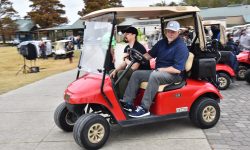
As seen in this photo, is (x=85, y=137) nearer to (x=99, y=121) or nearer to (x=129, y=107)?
(x=99, y=121)

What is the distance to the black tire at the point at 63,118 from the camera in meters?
5.69

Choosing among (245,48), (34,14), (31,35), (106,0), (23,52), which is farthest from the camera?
(31,35)

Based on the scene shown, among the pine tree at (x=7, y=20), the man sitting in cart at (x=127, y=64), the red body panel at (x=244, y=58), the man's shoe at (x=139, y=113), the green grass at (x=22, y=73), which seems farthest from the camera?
the pine tree at (x=7, y=20)

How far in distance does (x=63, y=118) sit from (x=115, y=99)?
112cm

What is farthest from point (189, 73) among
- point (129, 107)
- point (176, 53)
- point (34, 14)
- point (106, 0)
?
point (34, 14)

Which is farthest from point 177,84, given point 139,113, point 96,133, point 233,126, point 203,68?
point 96,133

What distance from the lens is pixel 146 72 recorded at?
543cm

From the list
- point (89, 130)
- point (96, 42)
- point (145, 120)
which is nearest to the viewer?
point (89, 130)

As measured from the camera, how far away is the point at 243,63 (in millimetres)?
10523

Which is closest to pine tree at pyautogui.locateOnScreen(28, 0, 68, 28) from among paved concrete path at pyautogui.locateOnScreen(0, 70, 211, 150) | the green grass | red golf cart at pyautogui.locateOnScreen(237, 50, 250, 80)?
the green grass

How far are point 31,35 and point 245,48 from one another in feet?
211

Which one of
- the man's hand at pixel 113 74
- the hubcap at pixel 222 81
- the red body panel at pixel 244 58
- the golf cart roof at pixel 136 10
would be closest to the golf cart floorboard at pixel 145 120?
the man's hand at pixel 113 74

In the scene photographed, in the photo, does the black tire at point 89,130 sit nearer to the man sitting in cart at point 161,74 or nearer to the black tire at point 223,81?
the man sitting in cart at point 161,74

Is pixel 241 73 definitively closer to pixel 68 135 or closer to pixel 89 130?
pixel 68 135
